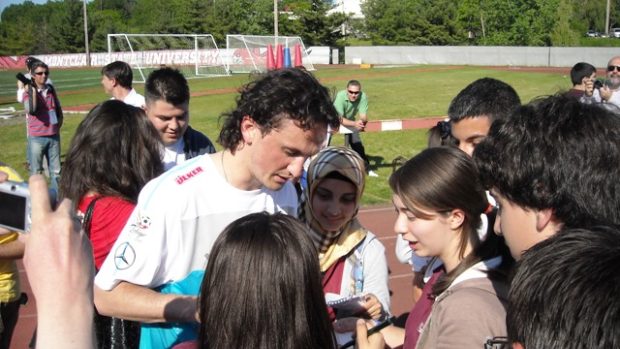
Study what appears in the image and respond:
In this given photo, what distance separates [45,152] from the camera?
36.0ft

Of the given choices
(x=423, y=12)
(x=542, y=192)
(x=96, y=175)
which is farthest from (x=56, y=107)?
(x=423, y=12)

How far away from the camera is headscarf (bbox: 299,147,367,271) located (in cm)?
306

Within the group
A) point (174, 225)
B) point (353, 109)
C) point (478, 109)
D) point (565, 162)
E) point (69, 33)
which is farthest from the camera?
point (69, 33)

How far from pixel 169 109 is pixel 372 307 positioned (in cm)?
261

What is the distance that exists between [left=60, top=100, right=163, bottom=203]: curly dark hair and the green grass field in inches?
45.1

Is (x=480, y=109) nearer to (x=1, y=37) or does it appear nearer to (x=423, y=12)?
(x=423, y=12)

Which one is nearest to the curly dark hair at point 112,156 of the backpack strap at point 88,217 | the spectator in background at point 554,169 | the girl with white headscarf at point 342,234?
the backpack strap at point 88,217

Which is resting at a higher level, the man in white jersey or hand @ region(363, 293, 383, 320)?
the man in white jersey

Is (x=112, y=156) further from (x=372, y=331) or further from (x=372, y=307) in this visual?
(x=372, y=331)

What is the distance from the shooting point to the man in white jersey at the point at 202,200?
8.09 feet

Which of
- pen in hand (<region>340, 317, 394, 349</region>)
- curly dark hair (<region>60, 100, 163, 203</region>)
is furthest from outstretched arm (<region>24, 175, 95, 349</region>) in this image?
curly dark hair (<region>60, 100, 163, 203</region>)

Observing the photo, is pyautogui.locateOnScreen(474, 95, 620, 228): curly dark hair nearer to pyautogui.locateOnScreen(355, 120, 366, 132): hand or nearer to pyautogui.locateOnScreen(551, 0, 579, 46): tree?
pyautogui.locateOnScreen(355, 120, 366, 132): hand

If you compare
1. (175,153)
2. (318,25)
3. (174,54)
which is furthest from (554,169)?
(318,25)

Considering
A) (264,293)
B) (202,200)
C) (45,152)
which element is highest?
(202,200)
